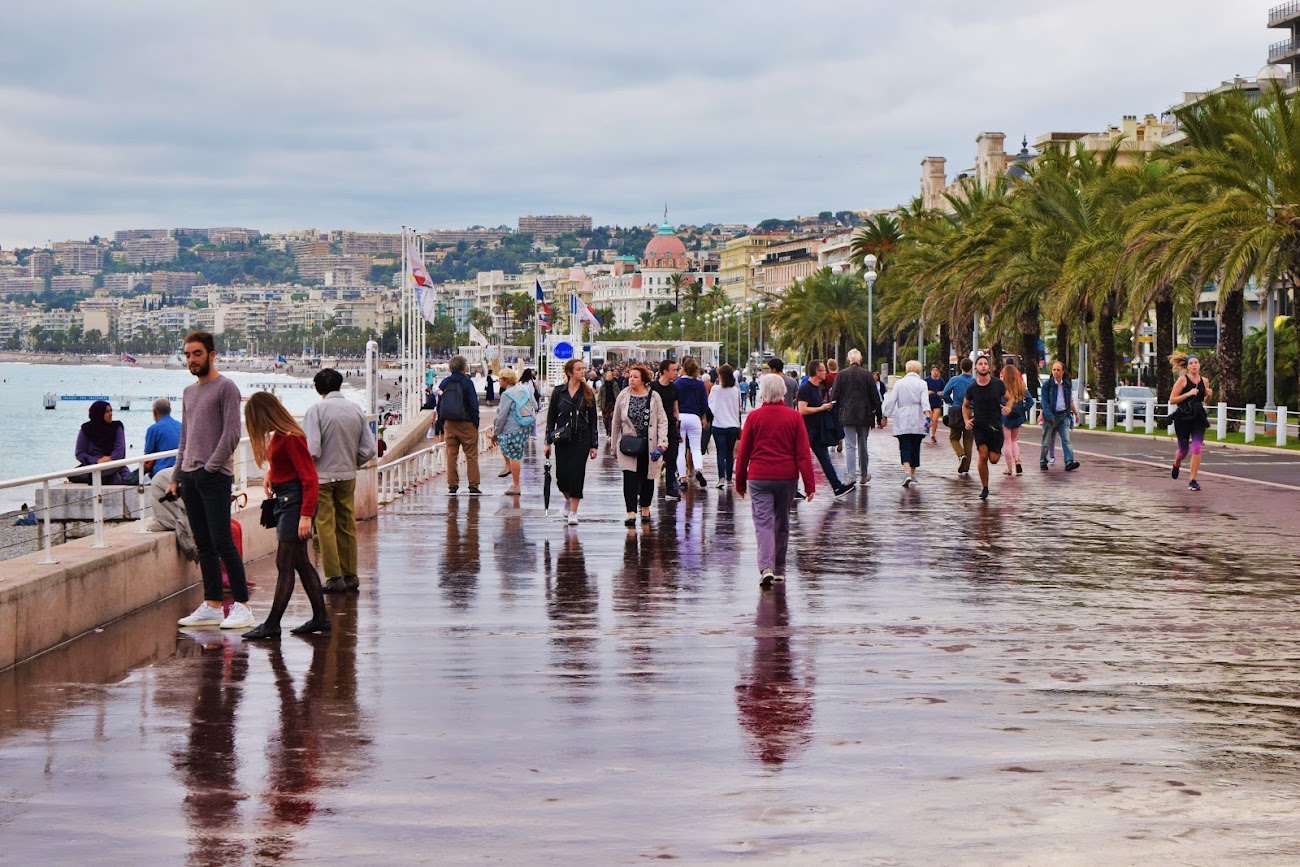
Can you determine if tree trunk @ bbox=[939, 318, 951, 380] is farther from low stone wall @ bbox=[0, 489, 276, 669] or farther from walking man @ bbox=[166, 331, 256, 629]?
walking man @ bbox=[166, 331, 256, 629]

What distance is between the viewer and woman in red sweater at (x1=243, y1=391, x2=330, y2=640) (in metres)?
10.1

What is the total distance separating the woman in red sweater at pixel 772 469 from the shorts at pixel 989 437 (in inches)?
358

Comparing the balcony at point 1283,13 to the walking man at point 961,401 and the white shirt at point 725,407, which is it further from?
the white shirt at point 725,407

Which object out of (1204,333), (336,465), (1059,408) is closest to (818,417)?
(1059,408)

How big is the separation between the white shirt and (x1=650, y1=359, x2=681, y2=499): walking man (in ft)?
1.63

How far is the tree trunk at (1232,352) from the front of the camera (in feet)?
127

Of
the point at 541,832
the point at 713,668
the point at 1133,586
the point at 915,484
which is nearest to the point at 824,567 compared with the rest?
the point at 1133,586

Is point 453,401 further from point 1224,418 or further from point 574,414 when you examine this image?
point 1224,418

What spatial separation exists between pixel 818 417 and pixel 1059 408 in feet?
19.2

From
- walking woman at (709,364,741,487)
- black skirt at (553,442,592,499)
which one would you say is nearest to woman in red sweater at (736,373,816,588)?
black skirt at (553,442,592,499)

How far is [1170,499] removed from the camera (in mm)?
20797

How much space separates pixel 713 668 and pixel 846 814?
3035mm

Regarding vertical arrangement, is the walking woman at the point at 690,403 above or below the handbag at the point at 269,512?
above

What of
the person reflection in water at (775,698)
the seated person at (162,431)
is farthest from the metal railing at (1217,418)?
the person reflection in water at (775,698)
